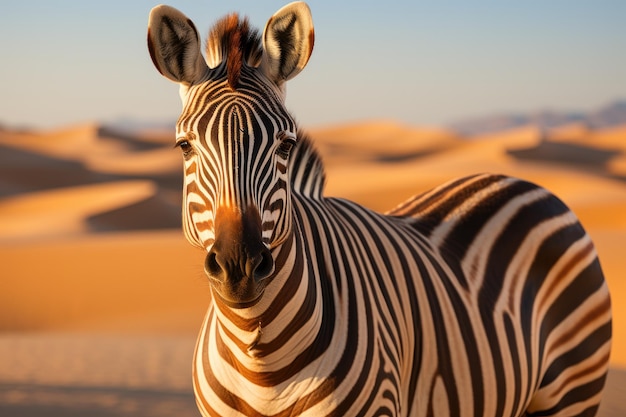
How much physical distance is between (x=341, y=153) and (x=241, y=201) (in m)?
53.3

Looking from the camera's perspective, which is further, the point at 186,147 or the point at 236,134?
the point at 186,147

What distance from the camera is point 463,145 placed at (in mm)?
58750

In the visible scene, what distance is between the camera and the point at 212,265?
2.64 m

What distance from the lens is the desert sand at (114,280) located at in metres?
8.33

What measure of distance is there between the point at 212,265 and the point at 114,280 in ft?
42.9

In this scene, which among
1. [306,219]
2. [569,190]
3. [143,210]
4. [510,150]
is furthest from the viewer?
[510,150]

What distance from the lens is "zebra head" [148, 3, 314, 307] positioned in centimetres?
268

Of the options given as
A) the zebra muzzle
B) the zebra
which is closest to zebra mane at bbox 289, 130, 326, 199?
the zebra

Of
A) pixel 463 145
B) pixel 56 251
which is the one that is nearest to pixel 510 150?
pixel 463 145

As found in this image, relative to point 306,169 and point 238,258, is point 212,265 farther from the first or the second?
point 306,169

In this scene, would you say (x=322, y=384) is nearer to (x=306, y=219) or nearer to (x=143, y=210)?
(x=306, y=219)

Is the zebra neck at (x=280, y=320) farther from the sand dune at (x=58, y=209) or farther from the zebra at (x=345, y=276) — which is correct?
the sand dune at (x=58, y=209)

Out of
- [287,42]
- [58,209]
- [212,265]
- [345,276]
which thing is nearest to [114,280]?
[345,276]

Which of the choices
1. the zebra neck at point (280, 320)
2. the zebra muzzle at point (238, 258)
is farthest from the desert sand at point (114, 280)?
the zebra muzzle at point (238, 258)
